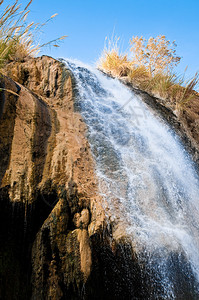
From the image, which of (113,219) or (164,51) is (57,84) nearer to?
(113,219)

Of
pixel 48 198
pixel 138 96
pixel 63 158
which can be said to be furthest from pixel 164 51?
pixel 48 198

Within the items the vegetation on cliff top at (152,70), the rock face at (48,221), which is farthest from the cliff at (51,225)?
the vegetation on cliff top at (152,70)

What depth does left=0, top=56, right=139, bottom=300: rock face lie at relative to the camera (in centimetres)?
188

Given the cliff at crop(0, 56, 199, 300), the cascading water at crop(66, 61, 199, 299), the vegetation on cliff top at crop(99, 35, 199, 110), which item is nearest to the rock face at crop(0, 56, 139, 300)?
the cliff at crop(0, 56, 199, 300)

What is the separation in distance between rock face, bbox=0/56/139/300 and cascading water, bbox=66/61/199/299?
0.22m

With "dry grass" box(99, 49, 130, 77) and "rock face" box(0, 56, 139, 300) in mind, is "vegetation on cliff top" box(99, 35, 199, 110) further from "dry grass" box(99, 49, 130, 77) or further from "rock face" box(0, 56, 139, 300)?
"rock face" box(0, 56, 139, 300)

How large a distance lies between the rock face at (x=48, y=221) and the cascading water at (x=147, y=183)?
0.22m

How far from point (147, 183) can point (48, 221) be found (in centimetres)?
120

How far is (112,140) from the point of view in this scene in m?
3.12

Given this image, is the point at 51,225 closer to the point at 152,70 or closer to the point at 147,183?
the point at 147,183

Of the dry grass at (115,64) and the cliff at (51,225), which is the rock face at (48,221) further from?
the dry grass at (115,64)

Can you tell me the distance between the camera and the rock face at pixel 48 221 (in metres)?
1.88

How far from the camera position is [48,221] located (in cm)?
203

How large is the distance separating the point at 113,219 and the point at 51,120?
1.32 m
